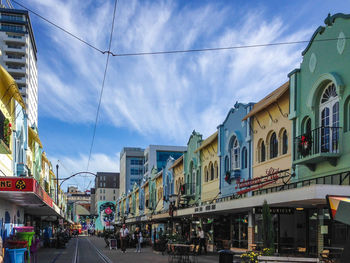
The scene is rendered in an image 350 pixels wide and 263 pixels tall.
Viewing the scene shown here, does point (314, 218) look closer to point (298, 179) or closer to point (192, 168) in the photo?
point (298, 179)

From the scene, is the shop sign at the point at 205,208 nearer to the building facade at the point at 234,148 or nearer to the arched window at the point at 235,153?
the building facade at the point at 234,148

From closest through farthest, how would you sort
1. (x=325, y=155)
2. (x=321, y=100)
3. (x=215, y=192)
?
(x=325, y=155), (x=321, y=100), (x=215, y=192)

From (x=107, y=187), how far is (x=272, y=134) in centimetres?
14976

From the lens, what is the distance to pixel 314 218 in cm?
1898

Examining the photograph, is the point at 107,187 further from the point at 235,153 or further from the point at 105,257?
the point at 105,257

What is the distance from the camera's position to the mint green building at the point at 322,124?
16344mm

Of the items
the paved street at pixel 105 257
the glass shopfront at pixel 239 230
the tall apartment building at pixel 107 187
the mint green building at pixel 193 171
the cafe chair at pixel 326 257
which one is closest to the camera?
the cafe chair at pixel 326 257

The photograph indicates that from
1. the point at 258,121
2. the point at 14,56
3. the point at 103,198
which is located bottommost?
the point at 103,198

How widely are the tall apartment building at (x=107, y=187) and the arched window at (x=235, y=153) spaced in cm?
14022

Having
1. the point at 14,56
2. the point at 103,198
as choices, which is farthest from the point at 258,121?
the point at 103,198

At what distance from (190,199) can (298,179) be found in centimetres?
Result: 1924

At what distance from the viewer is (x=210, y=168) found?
3281cm

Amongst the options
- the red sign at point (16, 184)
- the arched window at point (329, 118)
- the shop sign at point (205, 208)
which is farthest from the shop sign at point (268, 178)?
the red sign at point (16, 184)

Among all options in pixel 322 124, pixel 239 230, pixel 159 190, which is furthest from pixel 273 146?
pixel 159 190
